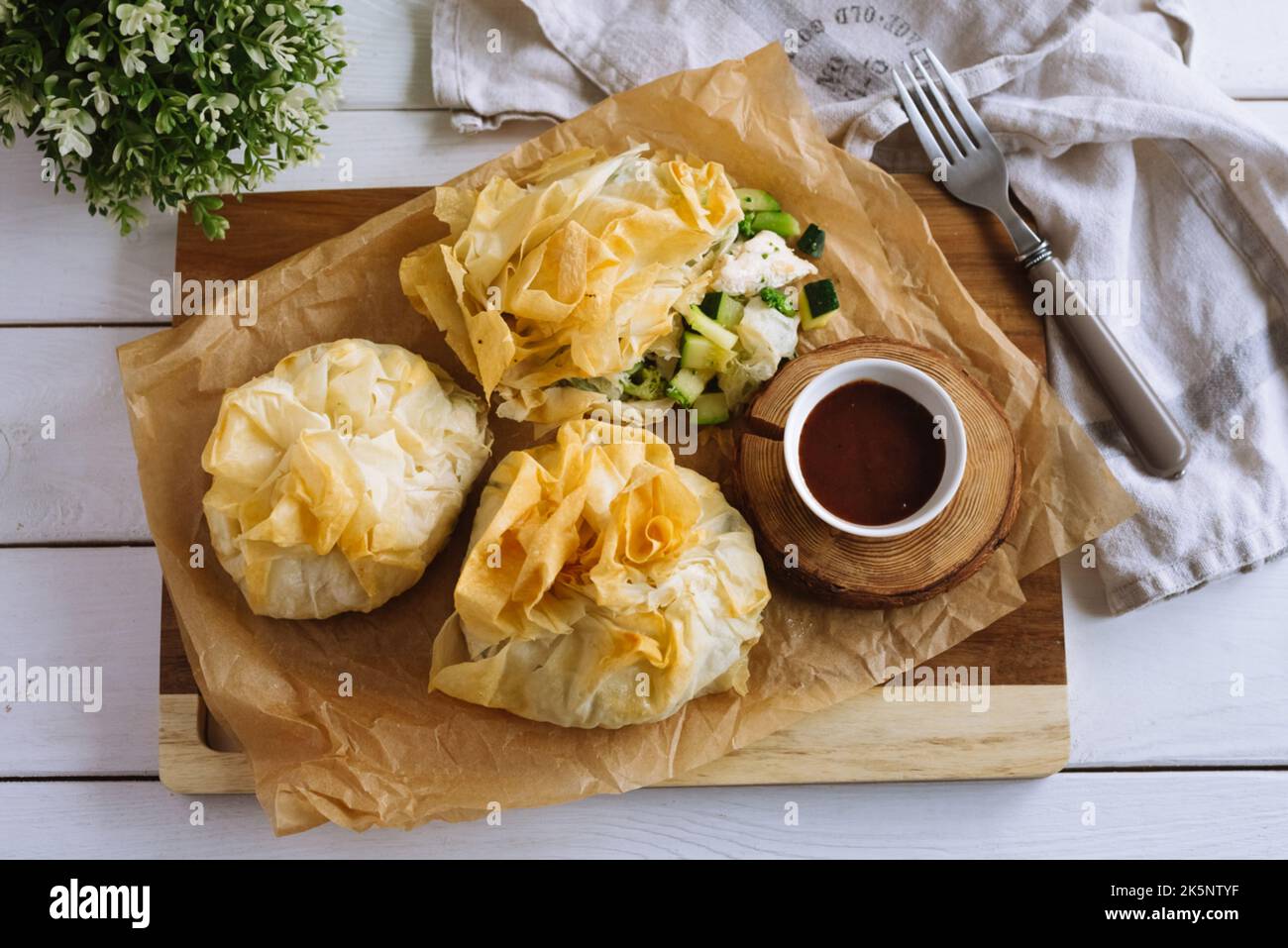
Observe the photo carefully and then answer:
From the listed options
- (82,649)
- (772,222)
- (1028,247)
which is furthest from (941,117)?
(82,649)

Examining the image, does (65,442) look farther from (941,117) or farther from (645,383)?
(941,117)

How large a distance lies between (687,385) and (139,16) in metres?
1.54

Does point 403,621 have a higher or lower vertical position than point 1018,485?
lower

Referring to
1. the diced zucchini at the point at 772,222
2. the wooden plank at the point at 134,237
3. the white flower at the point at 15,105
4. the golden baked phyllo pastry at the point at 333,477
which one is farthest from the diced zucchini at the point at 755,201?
the white flower at the point at 15,105

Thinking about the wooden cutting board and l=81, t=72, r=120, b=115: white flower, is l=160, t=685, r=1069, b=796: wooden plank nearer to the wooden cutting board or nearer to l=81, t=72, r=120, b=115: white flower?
the wooden cutting board

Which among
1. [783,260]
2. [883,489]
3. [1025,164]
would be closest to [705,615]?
[883,489]

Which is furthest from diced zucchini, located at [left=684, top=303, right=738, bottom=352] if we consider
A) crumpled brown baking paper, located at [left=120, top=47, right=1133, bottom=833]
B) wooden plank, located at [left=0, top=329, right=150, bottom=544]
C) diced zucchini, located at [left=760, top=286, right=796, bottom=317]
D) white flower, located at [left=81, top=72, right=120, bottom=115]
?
wooden plank, located at [left=0, top=329, right=150, bottom=544]

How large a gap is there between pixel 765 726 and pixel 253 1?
2200 mm

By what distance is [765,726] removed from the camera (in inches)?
106

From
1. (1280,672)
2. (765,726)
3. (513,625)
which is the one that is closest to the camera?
(513,625)

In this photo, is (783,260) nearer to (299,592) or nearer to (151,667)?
(299,592)

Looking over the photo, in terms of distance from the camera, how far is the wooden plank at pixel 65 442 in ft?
9.94

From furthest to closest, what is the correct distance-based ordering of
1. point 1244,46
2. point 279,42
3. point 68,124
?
1. point 1244,46
2. point 279,42
3. point 68,124

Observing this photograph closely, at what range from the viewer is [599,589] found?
237 centimetres
